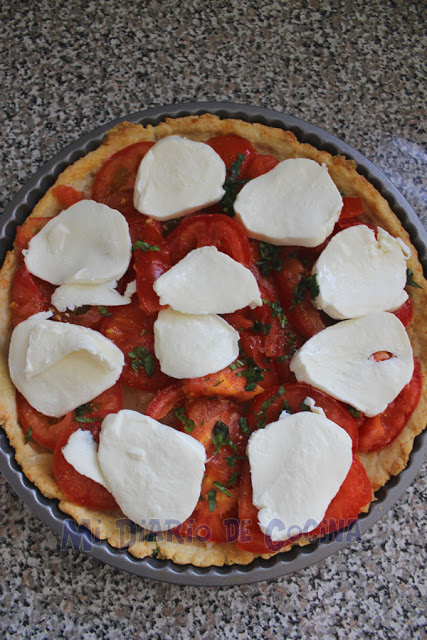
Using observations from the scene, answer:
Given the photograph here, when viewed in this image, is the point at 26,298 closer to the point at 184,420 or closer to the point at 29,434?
the point at 29,434

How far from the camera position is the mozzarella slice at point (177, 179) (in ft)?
7.80

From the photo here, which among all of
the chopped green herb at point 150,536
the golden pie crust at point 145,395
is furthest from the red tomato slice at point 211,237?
the chopped green herb at point 150,536

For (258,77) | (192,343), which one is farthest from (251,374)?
(258,77)

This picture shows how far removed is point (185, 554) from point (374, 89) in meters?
2.23

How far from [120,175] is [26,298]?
24.3 inches

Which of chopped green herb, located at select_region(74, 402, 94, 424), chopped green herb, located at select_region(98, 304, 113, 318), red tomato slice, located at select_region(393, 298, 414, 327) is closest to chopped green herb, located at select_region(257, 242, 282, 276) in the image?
red tomato slice, located at select_region(393, 298, 414, 327)

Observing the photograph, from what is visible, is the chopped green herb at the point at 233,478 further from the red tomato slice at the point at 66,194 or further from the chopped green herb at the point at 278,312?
the red tomato slice at the point at 66,194

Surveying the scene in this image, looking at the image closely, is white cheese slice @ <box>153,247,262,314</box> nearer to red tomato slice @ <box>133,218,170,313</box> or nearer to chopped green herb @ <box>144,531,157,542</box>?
red tomato slice @ <box>133,218,170,313</box>

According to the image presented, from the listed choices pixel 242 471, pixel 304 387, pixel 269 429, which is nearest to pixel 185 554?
pixel 242 471

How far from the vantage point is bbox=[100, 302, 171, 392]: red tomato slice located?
229cm

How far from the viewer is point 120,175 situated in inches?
99.4

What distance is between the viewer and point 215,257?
7.39 feet

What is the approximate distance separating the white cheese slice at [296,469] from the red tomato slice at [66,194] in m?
1.15

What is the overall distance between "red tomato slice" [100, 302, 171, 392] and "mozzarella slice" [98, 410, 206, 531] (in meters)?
0.18
